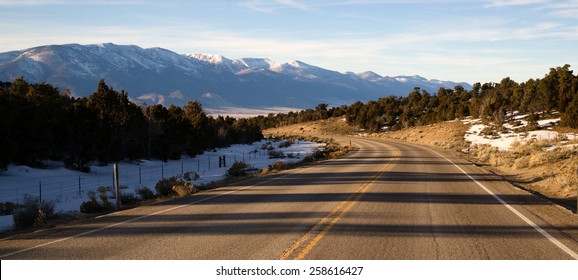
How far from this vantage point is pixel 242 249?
8.44 m

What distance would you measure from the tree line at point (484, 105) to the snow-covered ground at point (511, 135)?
1.69 metres

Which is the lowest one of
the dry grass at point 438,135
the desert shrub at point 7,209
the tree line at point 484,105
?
the desert shrub at point 7,209

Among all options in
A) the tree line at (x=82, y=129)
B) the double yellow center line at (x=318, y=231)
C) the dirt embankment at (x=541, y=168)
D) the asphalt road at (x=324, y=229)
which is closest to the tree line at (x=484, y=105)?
the dirt embankment at (x=541, y=168)

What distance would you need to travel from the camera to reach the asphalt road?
27.0 feet

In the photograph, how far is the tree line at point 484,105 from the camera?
193ft

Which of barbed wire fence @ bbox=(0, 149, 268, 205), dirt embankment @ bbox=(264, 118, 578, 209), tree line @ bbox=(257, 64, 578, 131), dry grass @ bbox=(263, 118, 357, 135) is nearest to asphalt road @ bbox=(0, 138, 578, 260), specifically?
dirt embankment @ bbox=(264, 118, 578, 209)

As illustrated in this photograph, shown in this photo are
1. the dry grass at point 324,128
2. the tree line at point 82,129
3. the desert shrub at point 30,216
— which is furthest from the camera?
the dry grass at point 324,128

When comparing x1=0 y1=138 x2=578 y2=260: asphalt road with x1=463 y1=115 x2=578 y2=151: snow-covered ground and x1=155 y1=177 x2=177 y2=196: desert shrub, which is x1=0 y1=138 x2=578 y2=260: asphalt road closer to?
x1=155 y1=177 x2=177 y2=196: desert shrub

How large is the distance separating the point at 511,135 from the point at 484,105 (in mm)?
19734

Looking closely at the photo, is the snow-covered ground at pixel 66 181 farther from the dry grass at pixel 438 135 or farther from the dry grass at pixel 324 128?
the dry grass at pixel 324 128

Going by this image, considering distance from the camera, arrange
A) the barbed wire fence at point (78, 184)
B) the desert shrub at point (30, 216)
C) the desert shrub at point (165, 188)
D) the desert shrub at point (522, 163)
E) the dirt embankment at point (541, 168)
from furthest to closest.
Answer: the desert shrub at point (522, 163), the barbed wire fence at point (78, 184), the desert shrub at point (165, 188), the dirt embankment at point (541, 168), the desert shrub at point (30, 216)

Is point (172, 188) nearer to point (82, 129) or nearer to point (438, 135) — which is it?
point (82, 129)
